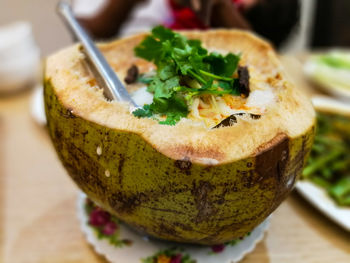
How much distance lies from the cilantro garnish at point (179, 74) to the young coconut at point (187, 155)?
0.05 ft

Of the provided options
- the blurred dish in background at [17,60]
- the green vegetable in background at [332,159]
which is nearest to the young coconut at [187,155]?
the green vegetable in background at [332,159]

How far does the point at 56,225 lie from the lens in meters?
0.81

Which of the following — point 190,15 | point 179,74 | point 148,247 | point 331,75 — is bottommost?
point 331,75

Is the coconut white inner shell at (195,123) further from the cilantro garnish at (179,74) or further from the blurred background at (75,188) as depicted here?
the blurred background at (75,188)

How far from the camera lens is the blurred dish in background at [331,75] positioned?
135 centimetres

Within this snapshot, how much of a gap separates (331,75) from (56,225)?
1.08 metres

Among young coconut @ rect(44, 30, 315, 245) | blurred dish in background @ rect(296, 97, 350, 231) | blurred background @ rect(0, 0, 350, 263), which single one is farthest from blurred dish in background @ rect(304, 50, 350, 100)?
young coconut @ rect(44, 30, 315, 245)

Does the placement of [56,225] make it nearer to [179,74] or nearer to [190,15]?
[179,74]

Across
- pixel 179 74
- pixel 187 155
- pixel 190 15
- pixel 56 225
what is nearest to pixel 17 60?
pixel 190 15

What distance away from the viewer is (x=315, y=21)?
100 inches

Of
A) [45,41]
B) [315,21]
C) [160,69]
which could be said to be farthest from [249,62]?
[45,41]

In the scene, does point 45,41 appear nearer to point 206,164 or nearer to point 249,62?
point 249,62

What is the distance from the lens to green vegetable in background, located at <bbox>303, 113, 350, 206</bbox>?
2.86 ft

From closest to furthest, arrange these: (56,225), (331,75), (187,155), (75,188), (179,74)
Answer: (187,155), (179,74), (56,225), (75,188), (331,75)
